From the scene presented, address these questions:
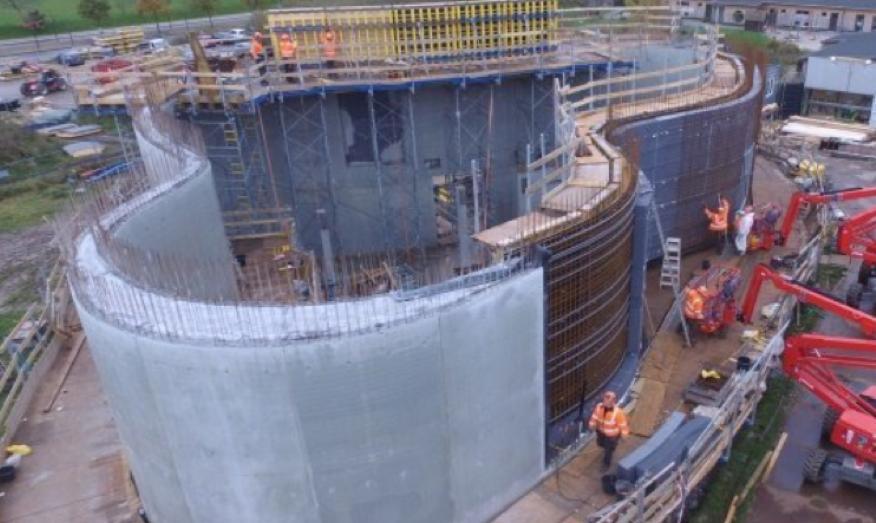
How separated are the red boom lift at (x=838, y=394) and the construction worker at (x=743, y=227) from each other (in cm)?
392

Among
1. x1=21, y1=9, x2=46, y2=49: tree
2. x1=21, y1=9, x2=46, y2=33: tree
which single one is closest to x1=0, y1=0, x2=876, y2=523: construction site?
x1=21, y1=9, x2=46, y2=49: tree

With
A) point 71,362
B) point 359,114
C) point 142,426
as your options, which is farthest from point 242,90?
point 142,426

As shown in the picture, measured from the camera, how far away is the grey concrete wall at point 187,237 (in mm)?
9836

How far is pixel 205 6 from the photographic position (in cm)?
6159

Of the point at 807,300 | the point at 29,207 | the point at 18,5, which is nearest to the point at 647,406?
the point at 807,300

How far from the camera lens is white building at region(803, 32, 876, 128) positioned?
107ft

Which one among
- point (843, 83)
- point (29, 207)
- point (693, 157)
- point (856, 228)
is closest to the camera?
point (856, 228)

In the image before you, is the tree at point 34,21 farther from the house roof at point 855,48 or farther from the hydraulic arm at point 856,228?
the hydraulic arm at point 856,228

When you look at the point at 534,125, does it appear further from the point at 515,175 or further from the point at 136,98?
the point at 136,98

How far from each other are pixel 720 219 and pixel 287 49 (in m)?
12.5

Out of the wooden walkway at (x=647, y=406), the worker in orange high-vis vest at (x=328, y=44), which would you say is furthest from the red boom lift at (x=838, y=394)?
the worker in orange high-vis vest at (x=328, y=44)

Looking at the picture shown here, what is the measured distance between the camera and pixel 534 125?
72.4ft

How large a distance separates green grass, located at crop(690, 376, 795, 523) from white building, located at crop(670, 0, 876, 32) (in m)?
43.4

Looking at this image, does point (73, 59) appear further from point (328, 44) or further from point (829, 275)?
point (829, 275)
